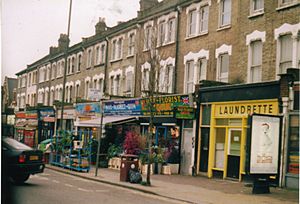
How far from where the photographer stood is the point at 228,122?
60.3 feet

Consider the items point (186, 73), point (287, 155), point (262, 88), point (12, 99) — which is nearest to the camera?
point (287, 155)

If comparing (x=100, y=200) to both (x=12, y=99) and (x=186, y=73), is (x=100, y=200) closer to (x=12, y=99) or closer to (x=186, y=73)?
(x=186, y=73)

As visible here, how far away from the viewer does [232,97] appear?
18.1 m

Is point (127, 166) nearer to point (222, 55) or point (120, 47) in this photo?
point (222, 55)

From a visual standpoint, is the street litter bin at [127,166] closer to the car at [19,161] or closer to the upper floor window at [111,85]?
the car at [19,161]

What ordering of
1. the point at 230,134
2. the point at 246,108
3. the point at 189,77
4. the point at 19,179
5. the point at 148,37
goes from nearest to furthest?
the point at 19,179
the point at 246,108
the point at 230,134
the point at 189,77
the point at 148,37

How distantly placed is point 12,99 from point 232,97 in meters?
37.2

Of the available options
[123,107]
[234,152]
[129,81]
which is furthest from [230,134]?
[129,81]

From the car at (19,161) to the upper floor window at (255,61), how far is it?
9.07 m

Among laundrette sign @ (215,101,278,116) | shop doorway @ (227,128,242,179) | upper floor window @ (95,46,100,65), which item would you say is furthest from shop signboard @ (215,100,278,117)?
upper floor window @ (95,46,100,65)

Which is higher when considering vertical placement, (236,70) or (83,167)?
(236,70)

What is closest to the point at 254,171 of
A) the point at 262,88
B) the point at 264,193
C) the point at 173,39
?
the point at 264,193

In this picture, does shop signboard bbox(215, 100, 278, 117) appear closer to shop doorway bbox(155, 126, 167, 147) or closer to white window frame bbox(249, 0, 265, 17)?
shop doorway bbox(155, 126, 167, 147)

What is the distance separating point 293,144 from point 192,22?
9.76 metres
